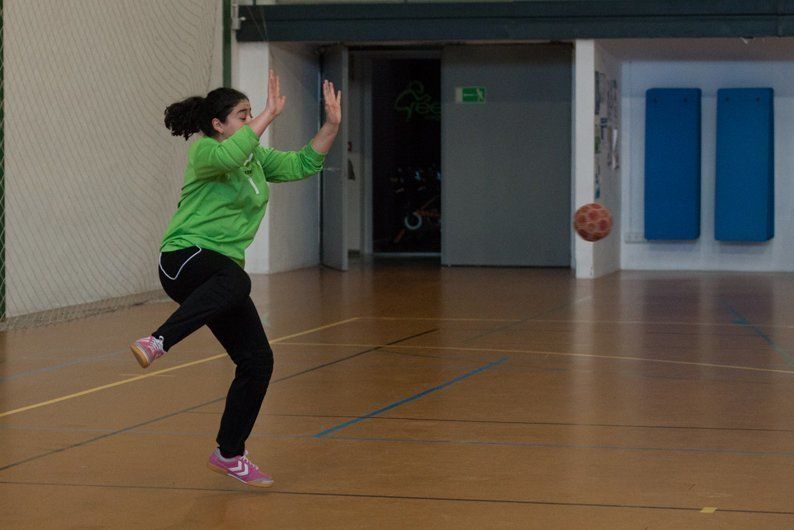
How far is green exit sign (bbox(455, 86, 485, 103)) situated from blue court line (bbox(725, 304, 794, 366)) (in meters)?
6.50

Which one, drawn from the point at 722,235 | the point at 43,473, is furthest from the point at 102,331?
the point at 722,235

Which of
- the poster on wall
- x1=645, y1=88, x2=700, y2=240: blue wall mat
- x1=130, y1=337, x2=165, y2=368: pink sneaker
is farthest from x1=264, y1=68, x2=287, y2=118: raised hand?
x1=645, y1=88, x2=700, y2=240: blue wall mat

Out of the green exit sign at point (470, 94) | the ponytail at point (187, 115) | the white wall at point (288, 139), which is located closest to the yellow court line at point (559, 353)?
the ponytail at point (187, 115)

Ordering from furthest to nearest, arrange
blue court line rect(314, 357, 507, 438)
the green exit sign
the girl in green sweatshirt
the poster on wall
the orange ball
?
1. the green exit sign
2. the poster on wall
3. the orange ball
4. blue court line rect(314, 357, 507, 438)
5. the girl in green sweatshirt

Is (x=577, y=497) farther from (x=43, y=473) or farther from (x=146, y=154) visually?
(x=146, y=154)

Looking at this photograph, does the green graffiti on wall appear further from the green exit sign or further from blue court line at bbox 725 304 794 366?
blue court line at bbox 725 304 794 366

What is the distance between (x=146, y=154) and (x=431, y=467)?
354 inches

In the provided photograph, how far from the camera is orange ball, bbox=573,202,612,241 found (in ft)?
43.7

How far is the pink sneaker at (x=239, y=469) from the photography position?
4.66 m

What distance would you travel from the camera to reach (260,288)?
1418 centimetres

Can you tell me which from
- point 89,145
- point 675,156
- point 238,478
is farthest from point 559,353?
point 675,156

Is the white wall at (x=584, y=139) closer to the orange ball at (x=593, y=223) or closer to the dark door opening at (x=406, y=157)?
the orange ball at (x=593, y=223)

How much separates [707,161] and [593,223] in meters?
5.19

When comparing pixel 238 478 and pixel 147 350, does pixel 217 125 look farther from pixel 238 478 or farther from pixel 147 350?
pixel 238 478
